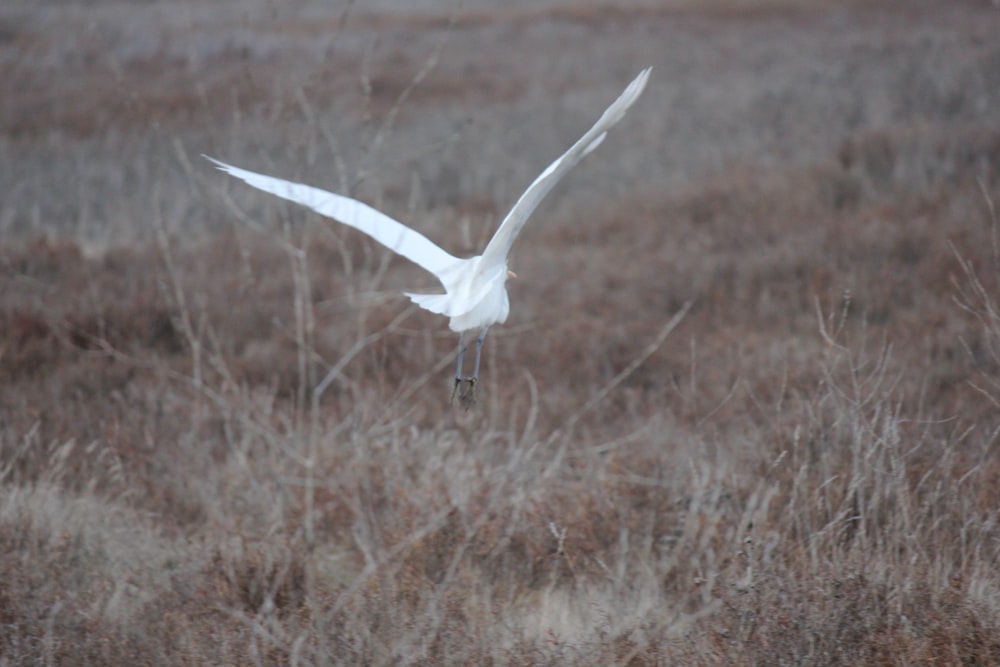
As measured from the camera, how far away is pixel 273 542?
4.22m

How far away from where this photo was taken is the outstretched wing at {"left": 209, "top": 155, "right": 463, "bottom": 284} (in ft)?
11.7

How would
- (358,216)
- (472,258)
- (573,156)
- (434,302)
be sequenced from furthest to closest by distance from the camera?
(358,216) < (472,258) < (434,302) < (573,156)

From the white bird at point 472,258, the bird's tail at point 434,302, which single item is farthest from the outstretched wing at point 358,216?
the bird's tail at point 434,302

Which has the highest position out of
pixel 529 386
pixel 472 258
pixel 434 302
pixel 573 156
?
pixel 573 156

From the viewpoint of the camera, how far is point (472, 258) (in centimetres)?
357

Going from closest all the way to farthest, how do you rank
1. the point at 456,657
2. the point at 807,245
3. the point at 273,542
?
1. the point at 456,657
2. the point at 273,542
3. the point at 807,245

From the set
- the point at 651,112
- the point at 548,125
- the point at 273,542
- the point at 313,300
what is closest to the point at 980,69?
the point at 651,112

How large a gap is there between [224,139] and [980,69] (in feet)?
32.8

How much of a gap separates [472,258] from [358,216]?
1.62 feet

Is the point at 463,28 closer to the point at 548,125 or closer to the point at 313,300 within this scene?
the point at 548,125

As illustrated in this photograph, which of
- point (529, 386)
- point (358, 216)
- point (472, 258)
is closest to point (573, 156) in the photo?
point (472, 258)

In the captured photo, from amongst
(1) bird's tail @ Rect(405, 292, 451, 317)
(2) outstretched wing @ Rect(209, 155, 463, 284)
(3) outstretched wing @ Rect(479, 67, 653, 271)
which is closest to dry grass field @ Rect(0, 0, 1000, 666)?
(2) outstretched wing @ Rect(209, 155, 463, 284)

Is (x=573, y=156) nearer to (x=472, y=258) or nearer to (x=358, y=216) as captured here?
(x=472, y=258)

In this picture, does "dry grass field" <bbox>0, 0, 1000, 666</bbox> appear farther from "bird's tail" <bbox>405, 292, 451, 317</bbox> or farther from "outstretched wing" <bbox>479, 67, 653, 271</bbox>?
"outstretched wing" <bbox>479, 67, 653, 271</bbox>
